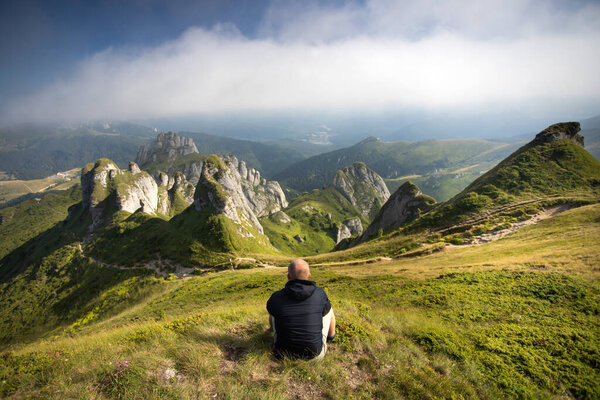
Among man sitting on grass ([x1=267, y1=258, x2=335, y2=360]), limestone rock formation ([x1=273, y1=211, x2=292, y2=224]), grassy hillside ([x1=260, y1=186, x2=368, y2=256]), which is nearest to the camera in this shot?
man sitting on grass ([x1=267, y1=258, x2=335, y2=360])

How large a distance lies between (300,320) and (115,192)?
119 meters

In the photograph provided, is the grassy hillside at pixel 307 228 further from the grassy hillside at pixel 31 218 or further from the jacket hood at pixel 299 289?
the grassy hillside at pixel 31 218

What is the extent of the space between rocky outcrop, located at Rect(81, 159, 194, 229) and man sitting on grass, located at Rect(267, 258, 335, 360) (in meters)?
103

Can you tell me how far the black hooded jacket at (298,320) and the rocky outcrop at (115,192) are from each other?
103031 mm

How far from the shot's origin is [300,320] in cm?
697

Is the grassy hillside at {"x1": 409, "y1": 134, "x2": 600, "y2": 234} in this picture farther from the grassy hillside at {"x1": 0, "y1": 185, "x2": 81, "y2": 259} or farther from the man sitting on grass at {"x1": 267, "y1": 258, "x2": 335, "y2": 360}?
the grassy hillside at {"x1": 0, "y1": 185, "x2": 81, "y2": 259}

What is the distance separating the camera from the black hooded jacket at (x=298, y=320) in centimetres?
684

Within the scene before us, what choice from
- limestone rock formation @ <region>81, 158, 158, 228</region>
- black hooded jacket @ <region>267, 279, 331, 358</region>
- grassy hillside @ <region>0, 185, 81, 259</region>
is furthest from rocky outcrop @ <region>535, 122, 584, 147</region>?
grassy hillside @ <region>0, 185, 81, 259</region>

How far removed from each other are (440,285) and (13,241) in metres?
220

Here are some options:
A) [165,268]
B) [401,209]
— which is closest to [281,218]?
[401,209]

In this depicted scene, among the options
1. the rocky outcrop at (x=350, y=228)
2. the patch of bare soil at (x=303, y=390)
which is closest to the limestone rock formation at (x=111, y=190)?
the patch of bare soil at (x=303, y=390)

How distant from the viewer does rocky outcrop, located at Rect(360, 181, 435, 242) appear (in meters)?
64.7

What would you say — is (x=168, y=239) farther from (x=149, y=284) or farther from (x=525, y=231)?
(x=525, y=231)

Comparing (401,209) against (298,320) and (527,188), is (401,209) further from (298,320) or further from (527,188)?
(298,320)
